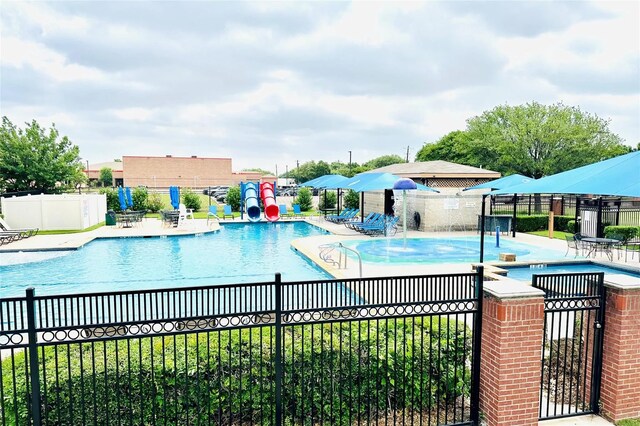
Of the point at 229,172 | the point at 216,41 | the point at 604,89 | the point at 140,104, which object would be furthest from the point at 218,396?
the point at 229,172

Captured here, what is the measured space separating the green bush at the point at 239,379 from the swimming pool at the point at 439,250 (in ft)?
29.5

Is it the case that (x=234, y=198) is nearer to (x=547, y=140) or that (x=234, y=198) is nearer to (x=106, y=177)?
(x=547, y=140)

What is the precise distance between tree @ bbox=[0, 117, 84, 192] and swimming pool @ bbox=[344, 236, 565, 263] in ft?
76.7

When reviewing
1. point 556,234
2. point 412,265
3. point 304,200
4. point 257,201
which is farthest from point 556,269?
point 304,200

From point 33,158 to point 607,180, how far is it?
3166 cm

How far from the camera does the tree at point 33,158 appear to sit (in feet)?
88.1

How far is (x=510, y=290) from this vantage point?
3.55 m

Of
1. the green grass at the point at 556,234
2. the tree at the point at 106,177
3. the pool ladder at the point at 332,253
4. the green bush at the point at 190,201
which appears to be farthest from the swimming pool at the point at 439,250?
→ the tree at the point at 106,177

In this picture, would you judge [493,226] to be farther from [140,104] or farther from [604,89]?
[140,104]

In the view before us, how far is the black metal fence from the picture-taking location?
318cm

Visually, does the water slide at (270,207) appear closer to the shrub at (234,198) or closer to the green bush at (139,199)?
the shrub at (234,198)

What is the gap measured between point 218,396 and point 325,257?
9349 millimetres

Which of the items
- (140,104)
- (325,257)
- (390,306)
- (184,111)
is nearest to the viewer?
(390,306)

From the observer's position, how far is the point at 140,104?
33.2 metres
